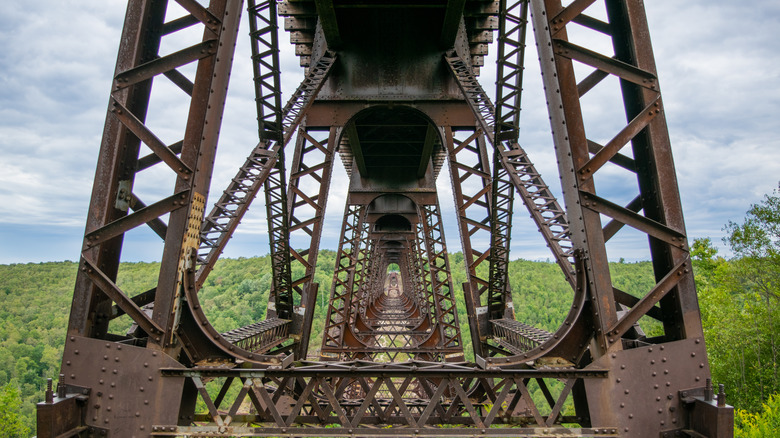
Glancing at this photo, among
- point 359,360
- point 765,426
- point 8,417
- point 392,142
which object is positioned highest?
point 392,142

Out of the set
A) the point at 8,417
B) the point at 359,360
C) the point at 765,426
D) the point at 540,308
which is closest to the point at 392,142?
the point at 359,360

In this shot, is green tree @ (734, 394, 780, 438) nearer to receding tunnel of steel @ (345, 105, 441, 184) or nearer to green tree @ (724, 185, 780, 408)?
green tree @ (724, 185, 780, 408)

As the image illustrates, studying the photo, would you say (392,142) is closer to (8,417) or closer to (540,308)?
(8,417)

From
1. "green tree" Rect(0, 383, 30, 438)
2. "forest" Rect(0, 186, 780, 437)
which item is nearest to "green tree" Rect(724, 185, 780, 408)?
"forest" Rect(0, 186, 780, 437)

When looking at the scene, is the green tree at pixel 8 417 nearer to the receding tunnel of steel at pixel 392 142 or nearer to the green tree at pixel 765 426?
the receding tunnel of steel at pixel 392 142

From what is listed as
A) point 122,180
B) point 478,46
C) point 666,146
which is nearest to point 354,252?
point 478,46

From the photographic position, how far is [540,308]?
73.4 m

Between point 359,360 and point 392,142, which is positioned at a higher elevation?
point 392,142

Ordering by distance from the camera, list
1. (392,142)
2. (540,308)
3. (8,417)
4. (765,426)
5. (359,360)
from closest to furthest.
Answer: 1. (359,360)
2. (392,142)
3. (765,426)
4. (8,417)
5. (540,308)

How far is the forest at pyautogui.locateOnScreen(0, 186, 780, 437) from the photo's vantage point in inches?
1054

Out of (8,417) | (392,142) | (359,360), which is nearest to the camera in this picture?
(359,360)

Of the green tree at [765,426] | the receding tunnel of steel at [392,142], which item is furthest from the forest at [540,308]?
the receding tunnel of steel at [392,142]

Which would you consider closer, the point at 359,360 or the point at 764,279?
the point at 359,360

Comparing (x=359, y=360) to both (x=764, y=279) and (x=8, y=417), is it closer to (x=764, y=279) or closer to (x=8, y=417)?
(x=764, y=279)
